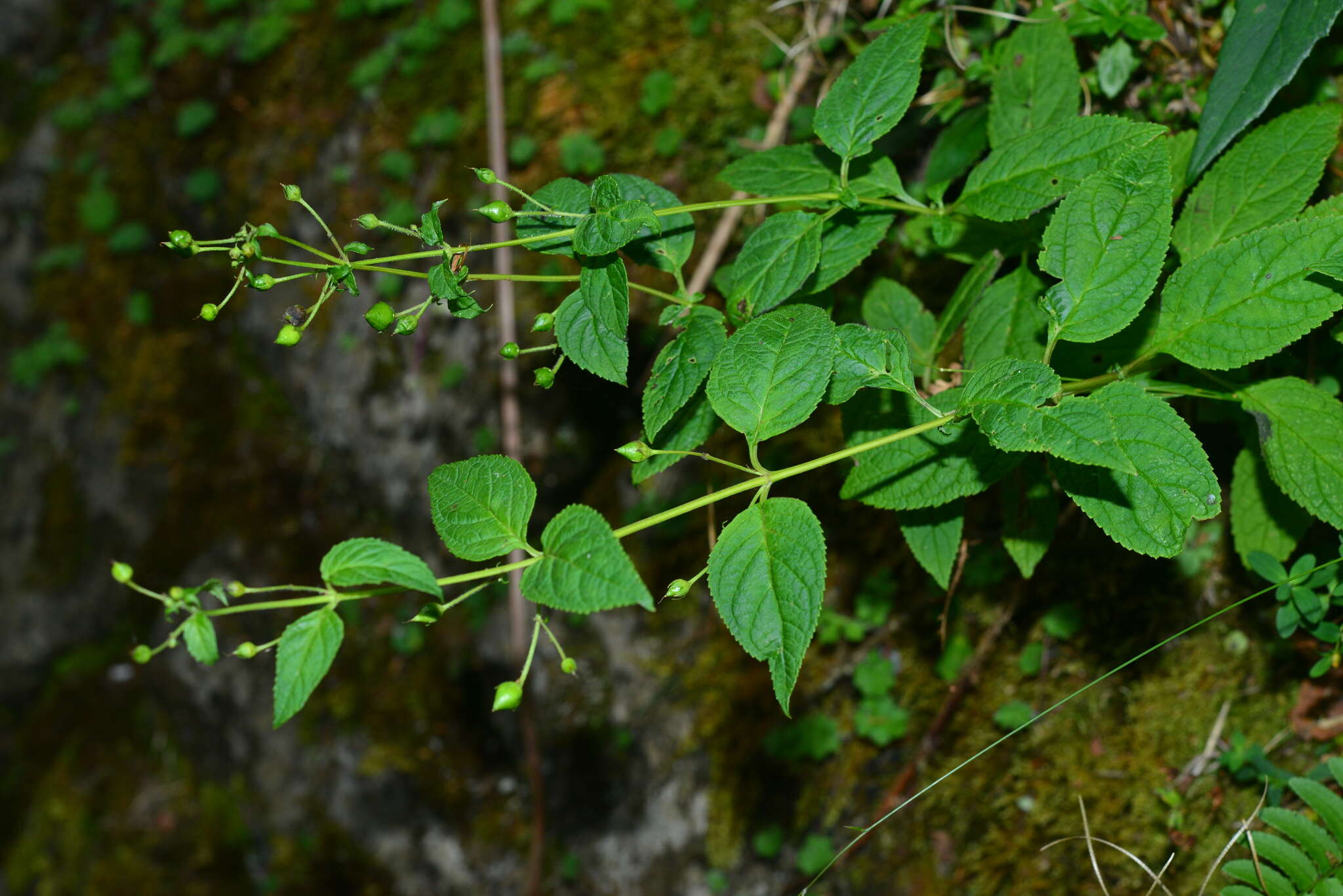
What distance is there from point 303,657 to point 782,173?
44.3 inches

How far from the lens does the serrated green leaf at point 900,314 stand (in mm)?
1833

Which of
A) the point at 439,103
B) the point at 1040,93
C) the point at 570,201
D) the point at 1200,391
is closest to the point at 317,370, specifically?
the point at 439,103

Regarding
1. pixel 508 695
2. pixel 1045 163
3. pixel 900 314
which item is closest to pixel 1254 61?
pixel 1045 163

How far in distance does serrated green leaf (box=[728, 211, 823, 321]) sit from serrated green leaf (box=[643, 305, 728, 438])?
0.20 ft

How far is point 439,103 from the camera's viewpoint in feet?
12.9

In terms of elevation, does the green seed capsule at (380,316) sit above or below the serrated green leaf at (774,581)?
above

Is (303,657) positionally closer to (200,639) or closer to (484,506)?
(200,639)

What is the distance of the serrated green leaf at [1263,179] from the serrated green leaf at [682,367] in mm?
807

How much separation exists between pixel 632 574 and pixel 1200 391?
0.98 metres

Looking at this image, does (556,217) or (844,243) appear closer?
(556,217)

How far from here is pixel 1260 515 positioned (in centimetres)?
162

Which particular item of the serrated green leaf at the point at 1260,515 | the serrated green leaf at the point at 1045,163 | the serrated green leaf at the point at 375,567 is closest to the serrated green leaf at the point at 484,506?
the serrated green leaf at the point at 375,567

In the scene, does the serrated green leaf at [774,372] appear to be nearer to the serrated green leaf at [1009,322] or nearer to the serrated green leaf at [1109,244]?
the serrated green leaf at [1109,244]

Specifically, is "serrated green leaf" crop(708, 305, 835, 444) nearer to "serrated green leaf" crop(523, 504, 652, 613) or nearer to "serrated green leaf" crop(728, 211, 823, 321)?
"serrated green leaf" crop(728, 211, 823, 321)
